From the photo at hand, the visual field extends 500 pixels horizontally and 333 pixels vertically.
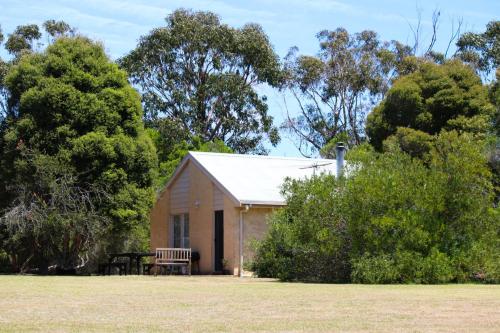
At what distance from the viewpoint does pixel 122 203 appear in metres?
28.3

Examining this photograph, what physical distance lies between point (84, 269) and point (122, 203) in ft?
18.7

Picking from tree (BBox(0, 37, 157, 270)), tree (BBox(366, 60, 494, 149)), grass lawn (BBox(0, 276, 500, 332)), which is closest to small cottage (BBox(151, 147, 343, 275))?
tree (BBox(0, 37, 157, 270))

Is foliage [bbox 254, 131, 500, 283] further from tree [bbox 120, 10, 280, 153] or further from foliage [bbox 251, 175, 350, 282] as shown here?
tree [bbox 120, 10, 280, 153]

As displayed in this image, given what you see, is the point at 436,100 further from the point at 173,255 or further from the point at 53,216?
the point at 53,216

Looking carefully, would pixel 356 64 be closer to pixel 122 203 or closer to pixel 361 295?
pixel 122 203

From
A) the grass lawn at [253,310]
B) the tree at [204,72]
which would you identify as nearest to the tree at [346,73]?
the tree at [204,72]

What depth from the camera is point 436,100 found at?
1378 inches

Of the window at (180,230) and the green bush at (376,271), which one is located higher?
the window at (180,230)

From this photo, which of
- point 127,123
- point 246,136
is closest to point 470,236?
point 127,123

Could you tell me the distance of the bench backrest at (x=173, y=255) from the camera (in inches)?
1093

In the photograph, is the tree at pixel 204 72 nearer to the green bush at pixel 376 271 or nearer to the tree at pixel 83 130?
the tree at pixel 83 130

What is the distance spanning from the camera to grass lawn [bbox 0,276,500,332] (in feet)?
32.8

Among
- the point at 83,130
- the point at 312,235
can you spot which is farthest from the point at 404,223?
the point at 83,130

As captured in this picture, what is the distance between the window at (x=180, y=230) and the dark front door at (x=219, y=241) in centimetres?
244
